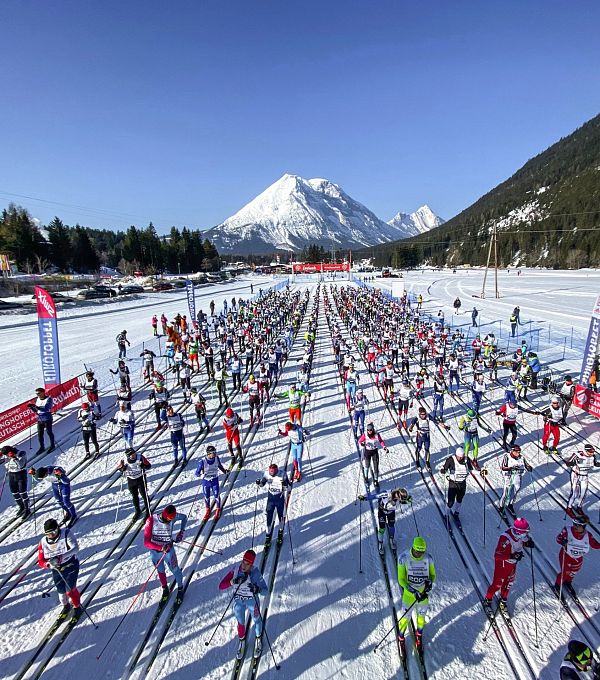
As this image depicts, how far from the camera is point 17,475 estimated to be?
26.1ft

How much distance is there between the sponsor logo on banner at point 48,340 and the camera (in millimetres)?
14664

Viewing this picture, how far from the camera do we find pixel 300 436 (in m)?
9.18

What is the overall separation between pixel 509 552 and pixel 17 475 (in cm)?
934

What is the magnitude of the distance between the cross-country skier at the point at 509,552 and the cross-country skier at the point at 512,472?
217cm

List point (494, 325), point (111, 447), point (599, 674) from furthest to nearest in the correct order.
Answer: point (494, 325) → point (111, 447) → point (599, 674)

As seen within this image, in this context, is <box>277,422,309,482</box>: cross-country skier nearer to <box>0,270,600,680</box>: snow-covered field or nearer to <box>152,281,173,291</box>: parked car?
<box>0,270,600,680</box>: snow-covered field

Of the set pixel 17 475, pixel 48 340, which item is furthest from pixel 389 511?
pixel 48 340

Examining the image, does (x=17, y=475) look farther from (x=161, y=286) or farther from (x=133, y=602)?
(x=161, y=286)

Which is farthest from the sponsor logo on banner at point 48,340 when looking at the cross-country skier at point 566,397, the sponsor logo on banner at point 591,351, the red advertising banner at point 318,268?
the red advertising banner at point 318,268

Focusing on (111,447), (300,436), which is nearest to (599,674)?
(300,436)

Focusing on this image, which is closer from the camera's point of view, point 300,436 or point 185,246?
point 300,436

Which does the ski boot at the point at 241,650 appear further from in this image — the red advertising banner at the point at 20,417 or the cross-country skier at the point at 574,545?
the red advertising banner at the point at 20,417

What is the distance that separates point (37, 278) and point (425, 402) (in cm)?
6518

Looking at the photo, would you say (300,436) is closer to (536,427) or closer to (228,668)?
(228,668)
